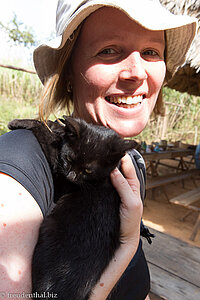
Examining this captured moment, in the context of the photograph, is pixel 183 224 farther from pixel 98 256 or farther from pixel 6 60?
pixel 6 60

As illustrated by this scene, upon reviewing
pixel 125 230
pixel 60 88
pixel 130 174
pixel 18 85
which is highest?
pixel 60 88

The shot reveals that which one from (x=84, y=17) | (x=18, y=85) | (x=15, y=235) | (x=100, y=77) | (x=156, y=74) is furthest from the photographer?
Result: (x=18, y=85)

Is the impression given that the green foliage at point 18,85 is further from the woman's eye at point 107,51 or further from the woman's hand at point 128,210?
the woman's hand at point 128,210

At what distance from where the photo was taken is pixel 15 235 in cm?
62

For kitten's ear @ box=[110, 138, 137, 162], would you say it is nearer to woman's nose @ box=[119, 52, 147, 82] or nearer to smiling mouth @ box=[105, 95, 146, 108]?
smiling mouth @ box=[105, 95, 146, 108]

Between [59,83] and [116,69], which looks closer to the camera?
[116,69]

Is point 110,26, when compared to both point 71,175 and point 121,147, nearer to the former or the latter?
point 121,147

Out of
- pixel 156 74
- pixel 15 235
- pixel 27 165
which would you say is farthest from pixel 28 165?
pixel 156 74

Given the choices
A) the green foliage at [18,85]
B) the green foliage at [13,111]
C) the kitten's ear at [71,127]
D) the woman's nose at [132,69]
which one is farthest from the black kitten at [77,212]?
the green foliage at [18,85]

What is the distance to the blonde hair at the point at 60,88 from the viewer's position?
0.99m

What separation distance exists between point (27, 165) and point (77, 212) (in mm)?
329

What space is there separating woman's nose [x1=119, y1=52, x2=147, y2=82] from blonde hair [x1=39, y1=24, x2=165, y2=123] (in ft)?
0.83

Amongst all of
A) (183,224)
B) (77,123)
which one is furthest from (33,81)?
(77,123)

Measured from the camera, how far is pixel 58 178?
3.40ft
